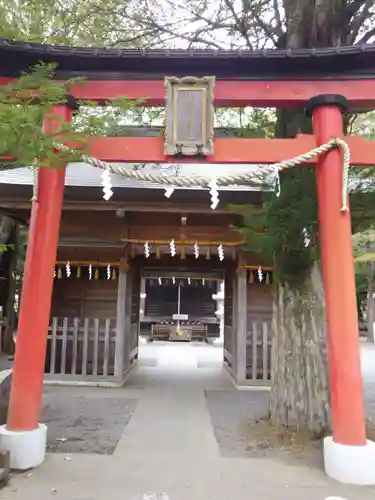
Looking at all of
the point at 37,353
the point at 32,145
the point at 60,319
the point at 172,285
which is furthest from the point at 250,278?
the point at 172,285

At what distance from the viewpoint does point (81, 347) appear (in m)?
9.79

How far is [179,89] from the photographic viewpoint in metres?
4.77

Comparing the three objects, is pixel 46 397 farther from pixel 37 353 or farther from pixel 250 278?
pixel 250 278

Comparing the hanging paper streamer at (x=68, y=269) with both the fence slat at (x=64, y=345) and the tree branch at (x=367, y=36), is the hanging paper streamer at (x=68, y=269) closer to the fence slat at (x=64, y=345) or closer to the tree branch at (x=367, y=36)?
the fence slat at (x=64, y=345)

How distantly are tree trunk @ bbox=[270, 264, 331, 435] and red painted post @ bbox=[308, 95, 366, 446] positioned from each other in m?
1.05

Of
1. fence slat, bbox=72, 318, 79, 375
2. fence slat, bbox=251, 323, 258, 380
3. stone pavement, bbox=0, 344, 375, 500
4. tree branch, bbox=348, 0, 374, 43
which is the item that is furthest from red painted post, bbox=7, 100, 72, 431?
fence slat, bbox=251, 323, 258, 380

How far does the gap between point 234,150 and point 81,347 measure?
21.2 feet

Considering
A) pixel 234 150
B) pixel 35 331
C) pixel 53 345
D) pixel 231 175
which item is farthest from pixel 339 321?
pixel 53 345

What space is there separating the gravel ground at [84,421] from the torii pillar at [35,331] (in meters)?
0.70

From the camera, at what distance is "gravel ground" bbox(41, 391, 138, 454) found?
Result: 17.6 feet

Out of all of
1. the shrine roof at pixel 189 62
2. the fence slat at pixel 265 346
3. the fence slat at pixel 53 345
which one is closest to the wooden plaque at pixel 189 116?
the shrine roof at pixel 189 62

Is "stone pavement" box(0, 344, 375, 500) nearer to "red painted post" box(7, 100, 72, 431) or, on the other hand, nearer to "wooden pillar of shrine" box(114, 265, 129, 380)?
"red painted post" box(7, 100, 72, 431)

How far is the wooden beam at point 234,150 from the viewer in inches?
191

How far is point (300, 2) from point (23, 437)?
6503 mm
